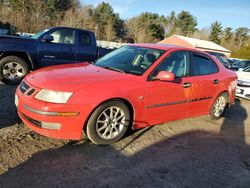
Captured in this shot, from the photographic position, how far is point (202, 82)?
5.46m

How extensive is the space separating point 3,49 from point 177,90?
4.89 m

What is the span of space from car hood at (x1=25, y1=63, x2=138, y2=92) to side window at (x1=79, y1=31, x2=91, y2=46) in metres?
4.00

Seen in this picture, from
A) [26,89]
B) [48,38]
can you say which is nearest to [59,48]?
[48,38]

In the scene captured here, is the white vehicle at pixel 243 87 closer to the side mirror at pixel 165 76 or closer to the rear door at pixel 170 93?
the rear door at pixel 170 93

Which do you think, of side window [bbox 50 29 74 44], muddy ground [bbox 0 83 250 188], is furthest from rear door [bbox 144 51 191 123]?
side window [bbox 50 29 74 44]

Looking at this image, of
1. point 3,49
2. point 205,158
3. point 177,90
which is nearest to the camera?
point 205,158

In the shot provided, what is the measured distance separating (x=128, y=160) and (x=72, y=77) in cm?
149

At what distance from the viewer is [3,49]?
7160 millimetres

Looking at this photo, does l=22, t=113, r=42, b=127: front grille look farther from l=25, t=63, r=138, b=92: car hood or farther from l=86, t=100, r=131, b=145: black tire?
l=86, t=100, r=131, b=145: black tire

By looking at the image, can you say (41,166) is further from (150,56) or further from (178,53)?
(178,53)

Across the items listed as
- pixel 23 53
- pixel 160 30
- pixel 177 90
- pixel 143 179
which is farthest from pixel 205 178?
pixel 160 30

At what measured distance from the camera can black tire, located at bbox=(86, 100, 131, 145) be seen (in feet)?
13.0

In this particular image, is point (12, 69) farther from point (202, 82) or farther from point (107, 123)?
point (202, 82)

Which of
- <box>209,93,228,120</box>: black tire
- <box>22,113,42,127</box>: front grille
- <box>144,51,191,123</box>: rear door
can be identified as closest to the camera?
<box>22,113,42,127</box>: front grille
